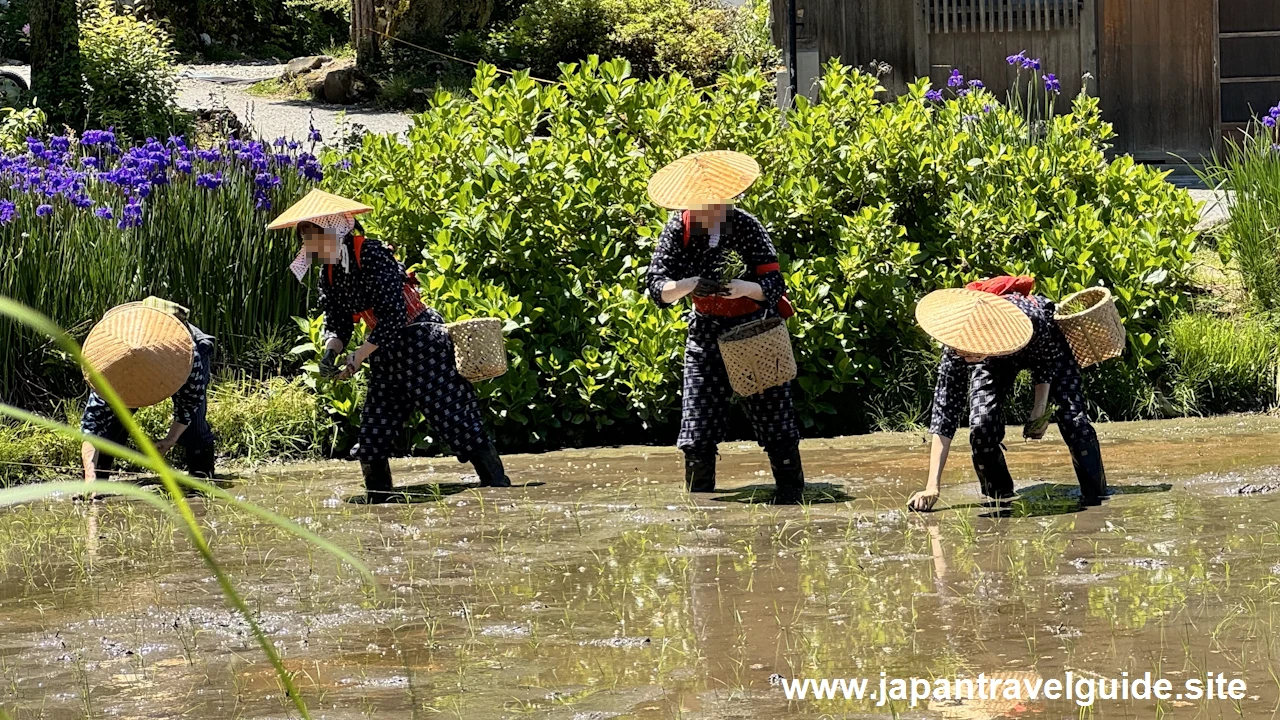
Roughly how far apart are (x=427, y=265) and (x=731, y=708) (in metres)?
5.10

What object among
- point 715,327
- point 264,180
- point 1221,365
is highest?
point 264,180

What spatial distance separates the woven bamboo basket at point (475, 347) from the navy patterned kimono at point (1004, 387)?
86.6 inches

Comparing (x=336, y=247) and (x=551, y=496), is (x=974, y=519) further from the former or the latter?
(x=336, y=247)

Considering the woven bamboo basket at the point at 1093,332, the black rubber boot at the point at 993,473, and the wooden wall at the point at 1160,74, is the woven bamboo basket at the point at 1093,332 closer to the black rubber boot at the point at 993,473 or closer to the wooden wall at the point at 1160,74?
the black rubber boot at the point at 993,473

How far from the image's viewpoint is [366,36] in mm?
23656

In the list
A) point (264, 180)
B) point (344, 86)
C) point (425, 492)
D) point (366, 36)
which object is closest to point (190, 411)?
point (425, 492)

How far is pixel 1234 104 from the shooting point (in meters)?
14.9

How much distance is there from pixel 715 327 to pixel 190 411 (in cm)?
265

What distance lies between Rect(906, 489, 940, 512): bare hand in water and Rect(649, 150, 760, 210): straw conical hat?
146cm

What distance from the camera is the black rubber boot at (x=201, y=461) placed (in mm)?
Answer: 7649

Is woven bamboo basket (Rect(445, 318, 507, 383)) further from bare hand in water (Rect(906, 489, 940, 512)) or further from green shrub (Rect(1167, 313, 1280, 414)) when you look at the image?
green shrub (Rect(1167, 313, 1280, 414))

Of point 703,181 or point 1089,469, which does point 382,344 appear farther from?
point 1089,469

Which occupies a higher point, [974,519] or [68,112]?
[68,112]

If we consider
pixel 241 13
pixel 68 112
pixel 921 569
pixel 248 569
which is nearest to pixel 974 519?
pixel 921 569
